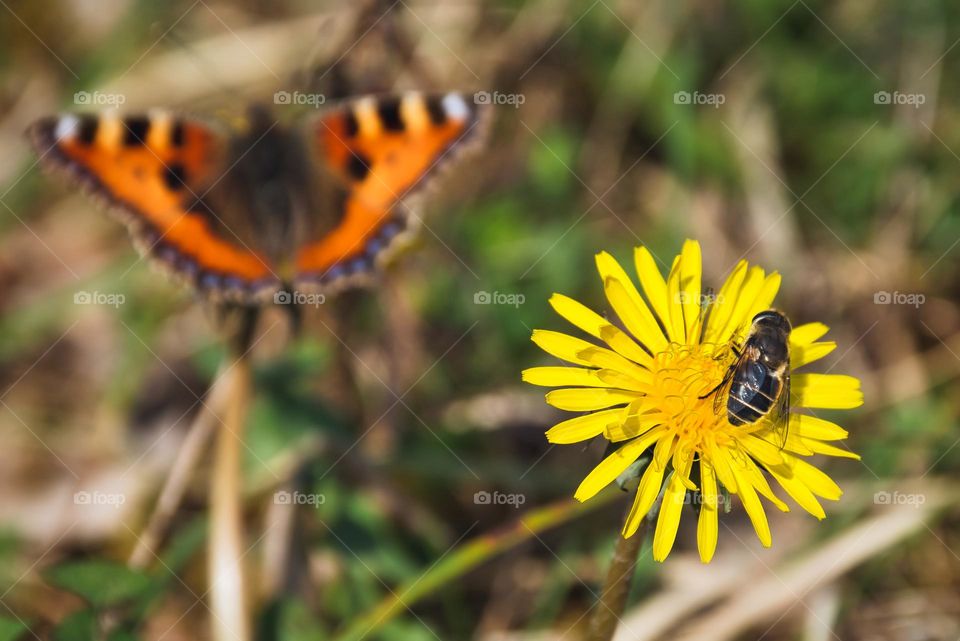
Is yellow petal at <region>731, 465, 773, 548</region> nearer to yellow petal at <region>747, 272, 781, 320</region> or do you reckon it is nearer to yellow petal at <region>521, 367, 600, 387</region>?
yellow petal at <region>521, 367, 600, 387</region>

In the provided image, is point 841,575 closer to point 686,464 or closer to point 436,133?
point 686,464

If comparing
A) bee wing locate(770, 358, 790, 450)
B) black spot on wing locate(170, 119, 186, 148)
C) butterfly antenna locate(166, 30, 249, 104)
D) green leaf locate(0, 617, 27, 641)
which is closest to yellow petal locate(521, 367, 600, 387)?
bee wing locate(770, 358, 790, 450)

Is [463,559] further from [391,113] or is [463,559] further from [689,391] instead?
[391,113]

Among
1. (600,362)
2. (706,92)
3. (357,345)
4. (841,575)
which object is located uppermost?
(706,92)

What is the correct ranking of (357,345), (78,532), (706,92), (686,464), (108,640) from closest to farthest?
(686,464), (108,640), (78,532), (357,345), (706,92)

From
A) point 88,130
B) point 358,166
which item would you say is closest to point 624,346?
point 358,166

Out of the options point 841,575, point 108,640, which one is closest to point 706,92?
point 841,575

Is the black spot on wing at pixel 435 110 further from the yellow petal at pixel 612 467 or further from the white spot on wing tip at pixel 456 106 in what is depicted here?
the yellow petal at pixel 612 467
